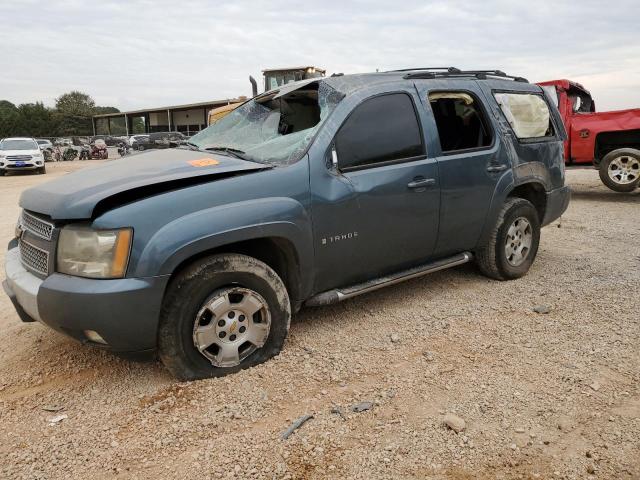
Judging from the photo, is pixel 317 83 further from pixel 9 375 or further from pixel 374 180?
pixel 9 375

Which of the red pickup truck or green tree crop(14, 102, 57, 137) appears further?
green tree crop(14, 102, 57, 137)

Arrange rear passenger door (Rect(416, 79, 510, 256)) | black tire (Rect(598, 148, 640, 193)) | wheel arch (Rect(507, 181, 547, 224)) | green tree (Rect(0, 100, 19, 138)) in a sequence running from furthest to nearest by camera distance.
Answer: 1. green tree (Rect(0, 100, 19, 138))
2. black tire (Rect(598, 148, 640, 193))
3. wheel arch (Rect(507, 181, 547, 224))
4. rear passenger door (Rect(416, 79, 510, 256))

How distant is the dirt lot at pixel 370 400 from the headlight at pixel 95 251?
75 cm

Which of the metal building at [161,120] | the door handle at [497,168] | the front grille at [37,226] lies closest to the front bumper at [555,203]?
the door handle at [497,168]

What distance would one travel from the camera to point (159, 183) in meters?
2.75

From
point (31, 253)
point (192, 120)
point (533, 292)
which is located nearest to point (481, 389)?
point (533, 292)

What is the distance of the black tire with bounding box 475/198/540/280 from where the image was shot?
4.36 meters

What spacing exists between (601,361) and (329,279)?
1766 millimetres

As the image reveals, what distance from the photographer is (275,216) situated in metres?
2.92

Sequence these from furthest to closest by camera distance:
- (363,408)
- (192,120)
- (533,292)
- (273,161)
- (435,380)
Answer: (192,120), (533,292), (273,161), (435,380), (363,408)

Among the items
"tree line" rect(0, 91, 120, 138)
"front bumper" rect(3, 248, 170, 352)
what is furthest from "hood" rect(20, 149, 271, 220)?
"tree line" rect(0, 91, 120, 138)

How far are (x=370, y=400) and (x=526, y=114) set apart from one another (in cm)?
324

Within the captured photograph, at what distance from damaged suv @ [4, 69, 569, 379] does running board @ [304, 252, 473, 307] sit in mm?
14

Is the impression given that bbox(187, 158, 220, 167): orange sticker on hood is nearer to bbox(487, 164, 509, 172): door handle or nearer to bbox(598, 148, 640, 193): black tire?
bbox(487, 164, 509, 172): door handle
